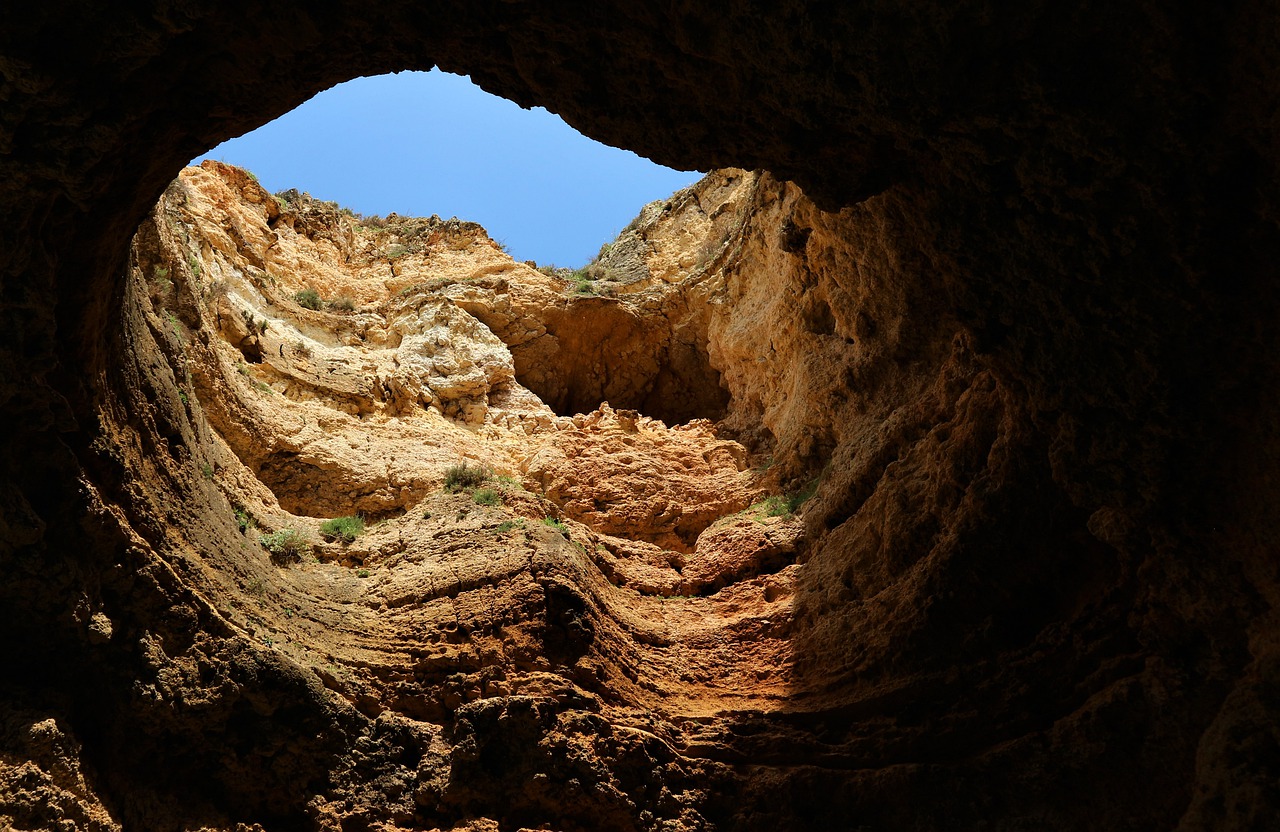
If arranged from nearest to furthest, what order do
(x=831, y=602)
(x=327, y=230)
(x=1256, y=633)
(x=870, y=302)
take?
(x=1256, y=633) → (x=831, y=602) → (x=870, y=302) → (x=327, y=230)

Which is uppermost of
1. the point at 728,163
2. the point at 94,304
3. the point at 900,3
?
the point at 728,163

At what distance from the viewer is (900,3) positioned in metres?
5.13

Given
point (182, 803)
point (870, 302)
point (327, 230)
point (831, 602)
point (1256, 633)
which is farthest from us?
point (327, 230)

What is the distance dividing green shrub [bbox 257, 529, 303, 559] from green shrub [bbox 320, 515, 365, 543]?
0.57 m

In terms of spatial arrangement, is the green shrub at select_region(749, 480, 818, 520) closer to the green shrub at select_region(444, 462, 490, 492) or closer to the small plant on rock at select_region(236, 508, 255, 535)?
the green shrub at select_region(444, 462, 490, 492)

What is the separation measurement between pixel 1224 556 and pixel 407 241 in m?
16.3

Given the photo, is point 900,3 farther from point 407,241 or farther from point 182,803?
point 407,241

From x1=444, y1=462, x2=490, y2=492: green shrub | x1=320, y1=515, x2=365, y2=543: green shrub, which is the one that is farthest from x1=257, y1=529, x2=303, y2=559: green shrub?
x1=444, y1=462, x2=490, y2=492: green shrub

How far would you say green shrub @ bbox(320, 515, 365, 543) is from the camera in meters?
10.2

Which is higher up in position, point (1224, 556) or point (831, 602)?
point (831, 602)

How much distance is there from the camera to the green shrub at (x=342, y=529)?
33.3 ft

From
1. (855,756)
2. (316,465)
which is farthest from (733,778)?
(316,465)

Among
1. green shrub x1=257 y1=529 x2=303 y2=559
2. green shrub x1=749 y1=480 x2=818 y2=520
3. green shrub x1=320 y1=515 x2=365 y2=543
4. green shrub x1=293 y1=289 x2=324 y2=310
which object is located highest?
green shrub x1=293 y1=289 x2=324 y2=310

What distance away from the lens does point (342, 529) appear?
33.7 ft
